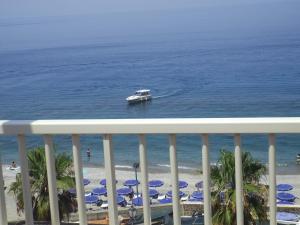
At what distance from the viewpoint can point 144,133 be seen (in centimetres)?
221

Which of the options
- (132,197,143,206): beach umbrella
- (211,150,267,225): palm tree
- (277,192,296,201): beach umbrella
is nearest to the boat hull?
(277,192,296,201): beach umbrella

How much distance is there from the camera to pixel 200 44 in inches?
4599

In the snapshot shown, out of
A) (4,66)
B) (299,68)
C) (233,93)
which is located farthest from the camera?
(4,66)

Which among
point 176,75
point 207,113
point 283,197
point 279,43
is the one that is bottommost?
point 283,197

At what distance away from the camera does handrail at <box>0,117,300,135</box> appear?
2.11 metres

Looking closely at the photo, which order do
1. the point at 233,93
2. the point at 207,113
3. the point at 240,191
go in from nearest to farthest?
the point at 240,191
the point at 207,113
the point at 233,93

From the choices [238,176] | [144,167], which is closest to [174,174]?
[144,167]

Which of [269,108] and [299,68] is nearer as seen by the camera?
[269,108]

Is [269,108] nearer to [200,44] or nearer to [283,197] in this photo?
[283,197]

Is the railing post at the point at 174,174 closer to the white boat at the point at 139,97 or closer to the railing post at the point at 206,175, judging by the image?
the railing post at the point at 206,175

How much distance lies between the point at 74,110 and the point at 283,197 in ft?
123

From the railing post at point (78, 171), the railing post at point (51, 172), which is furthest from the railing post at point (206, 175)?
the railing post at point (51, 172)

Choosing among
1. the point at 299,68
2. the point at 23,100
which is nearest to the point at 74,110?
the point at 23,100

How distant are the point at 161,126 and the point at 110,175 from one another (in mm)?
341
